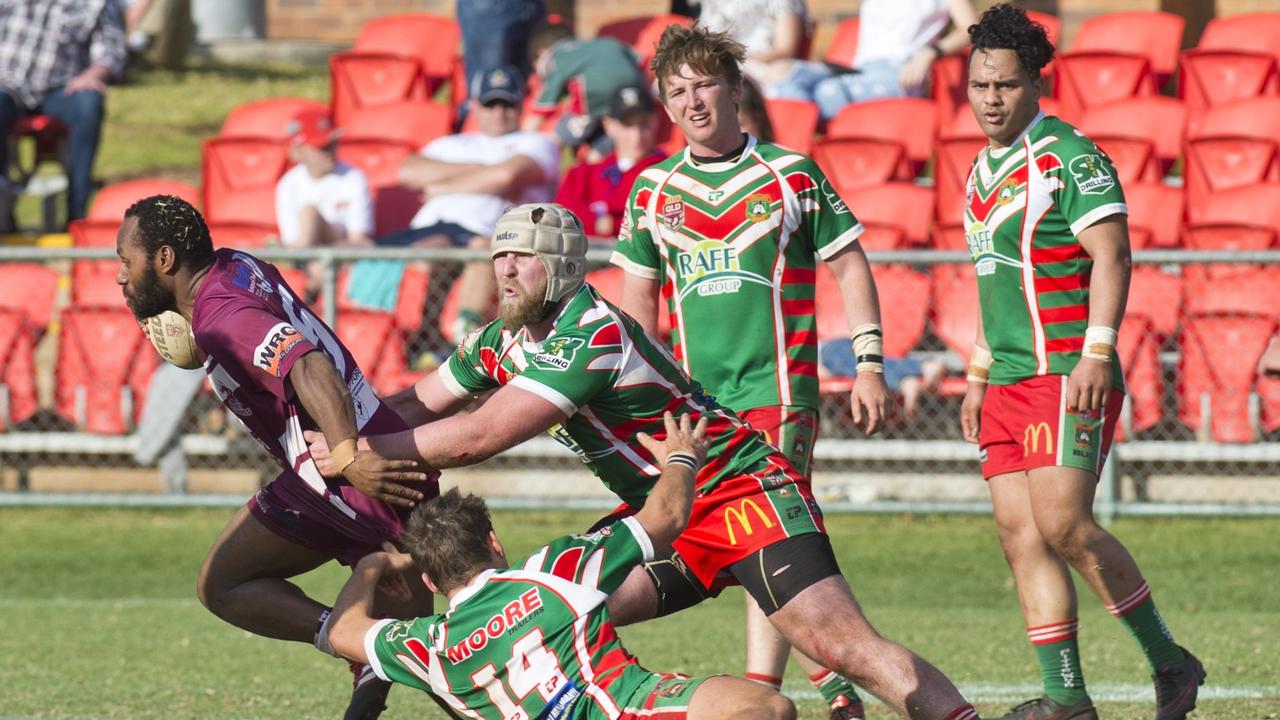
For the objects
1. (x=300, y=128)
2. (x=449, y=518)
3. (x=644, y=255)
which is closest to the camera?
(x=449, y=518)

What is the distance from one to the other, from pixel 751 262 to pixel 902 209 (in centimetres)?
621

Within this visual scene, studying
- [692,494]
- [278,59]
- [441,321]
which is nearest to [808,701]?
[692,494]

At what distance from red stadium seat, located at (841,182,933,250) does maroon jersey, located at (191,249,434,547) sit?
6597mm

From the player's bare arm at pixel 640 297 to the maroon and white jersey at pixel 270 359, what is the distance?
3.26 feet

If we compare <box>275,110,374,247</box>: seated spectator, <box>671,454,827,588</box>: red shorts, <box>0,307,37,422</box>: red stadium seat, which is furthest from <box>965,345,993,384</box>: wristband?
<box>0,307,37,422</box>: red stadium seat

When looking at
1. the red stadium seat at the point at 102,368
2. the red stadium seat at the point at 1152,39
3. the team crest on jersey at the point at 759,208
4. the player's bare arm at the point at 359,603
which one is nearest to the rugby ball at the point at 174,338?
the player's bare arm at the point at 359,603

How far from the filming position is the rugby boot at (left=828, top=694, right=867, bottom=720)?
5984mm

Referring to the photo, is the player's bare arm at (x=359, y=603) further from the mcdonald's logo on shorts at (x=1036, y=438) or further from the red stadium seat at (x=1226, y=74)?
the red stadium seat at (x=1226, y=74)

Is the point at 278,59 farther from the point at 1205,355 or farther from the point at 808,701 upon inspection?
the point at 808,701

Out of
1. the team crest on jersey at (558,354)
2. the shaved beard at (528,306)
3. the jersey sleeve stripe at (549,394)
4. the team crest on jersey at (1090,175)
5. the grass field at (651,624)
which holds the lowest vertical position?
the grass field at (651,624)

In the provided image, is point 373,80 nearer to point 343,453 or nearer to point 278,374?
point 278,374

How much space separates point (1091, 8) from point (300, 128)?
37.5ft

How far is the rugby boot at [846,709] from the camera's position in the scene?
598cm

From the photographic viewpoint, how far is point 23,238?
14125mm
